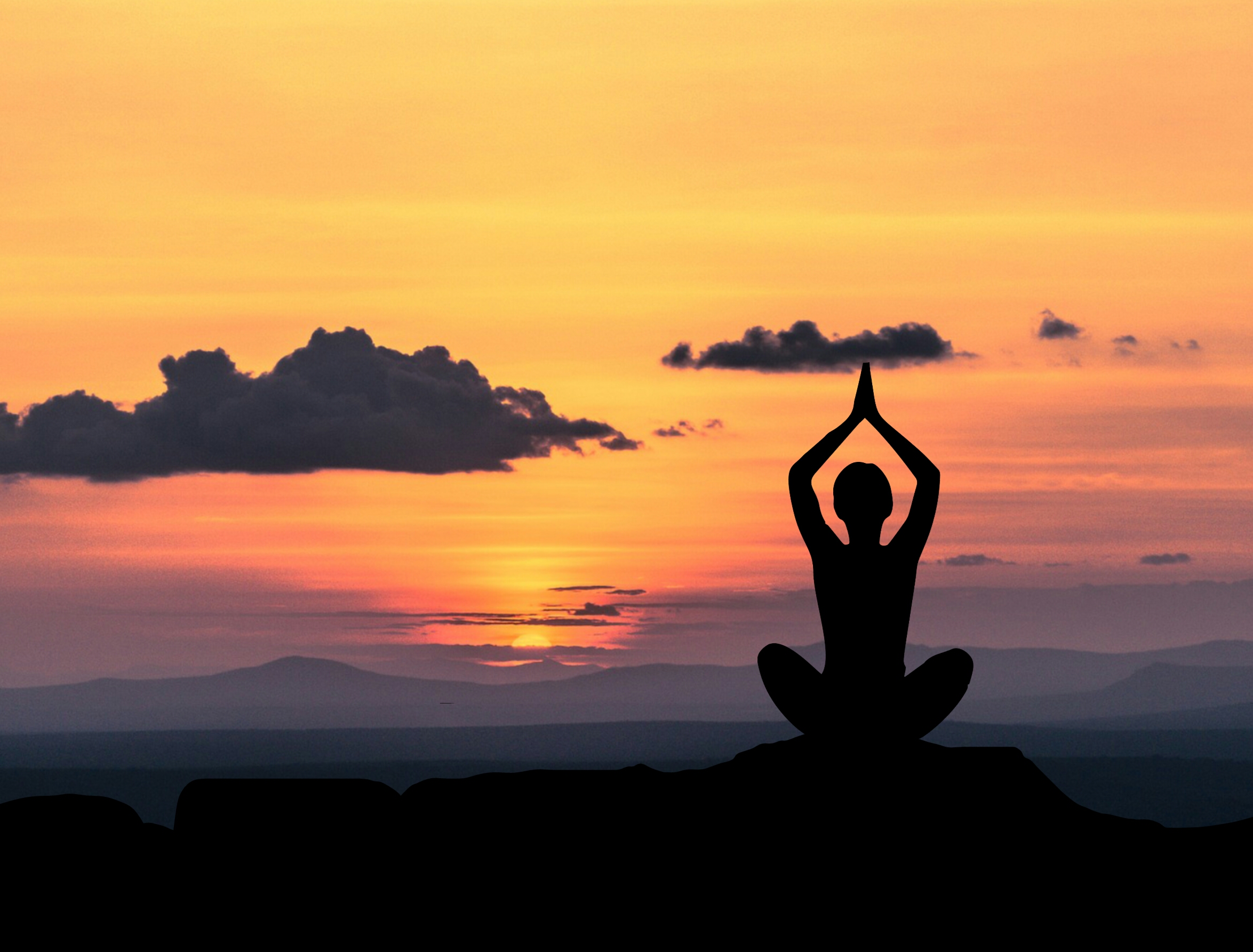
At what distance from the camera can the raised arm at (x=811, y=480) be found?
13.2m

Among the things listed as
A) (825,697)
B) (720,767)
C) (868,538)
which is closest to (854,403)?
(868,538)

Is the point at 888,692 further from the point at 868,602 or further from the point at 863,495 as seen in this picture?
the point at 863,495

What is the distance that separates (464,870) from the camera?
41.2 ft

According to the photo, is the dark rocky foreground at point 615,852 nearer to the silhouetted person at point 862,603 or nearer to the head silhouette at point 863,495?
the silhouetted person at point 862,603

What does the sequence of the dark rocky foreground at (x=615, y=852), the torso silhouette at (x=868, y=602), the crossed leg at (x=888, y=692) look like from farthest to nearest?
the torso silhouette at (x=868, y=602) < the crossed leg at (x=888, y=692) < the dark rocky foreground at (x=615, y=852)

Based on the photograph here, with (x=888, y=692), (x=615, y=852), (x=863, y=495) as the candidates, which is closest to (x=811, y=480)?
(x=863, y=495)

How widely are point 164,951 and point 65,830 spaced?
137 centimetres

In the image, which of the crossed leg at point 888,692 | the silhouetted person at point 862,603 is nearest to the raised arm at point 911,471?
the silhouetted person at point 862,603

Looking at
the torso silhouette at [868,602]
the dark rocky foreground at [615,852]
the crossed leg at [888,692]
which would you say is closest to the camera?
the dark rocky foreground at [615,852]

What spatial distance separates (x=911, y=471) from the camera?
521 inches

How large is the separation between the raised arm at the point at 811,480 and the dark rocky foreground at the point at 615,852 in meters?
1.87

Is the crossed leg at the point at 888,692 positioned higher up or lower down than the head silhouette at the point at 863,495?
lower down

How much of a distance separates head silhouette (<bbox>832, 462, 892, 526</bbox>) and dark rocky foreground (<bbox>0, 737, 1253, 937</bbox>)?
1.98 m

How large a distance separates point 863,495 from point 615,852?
3.65m
